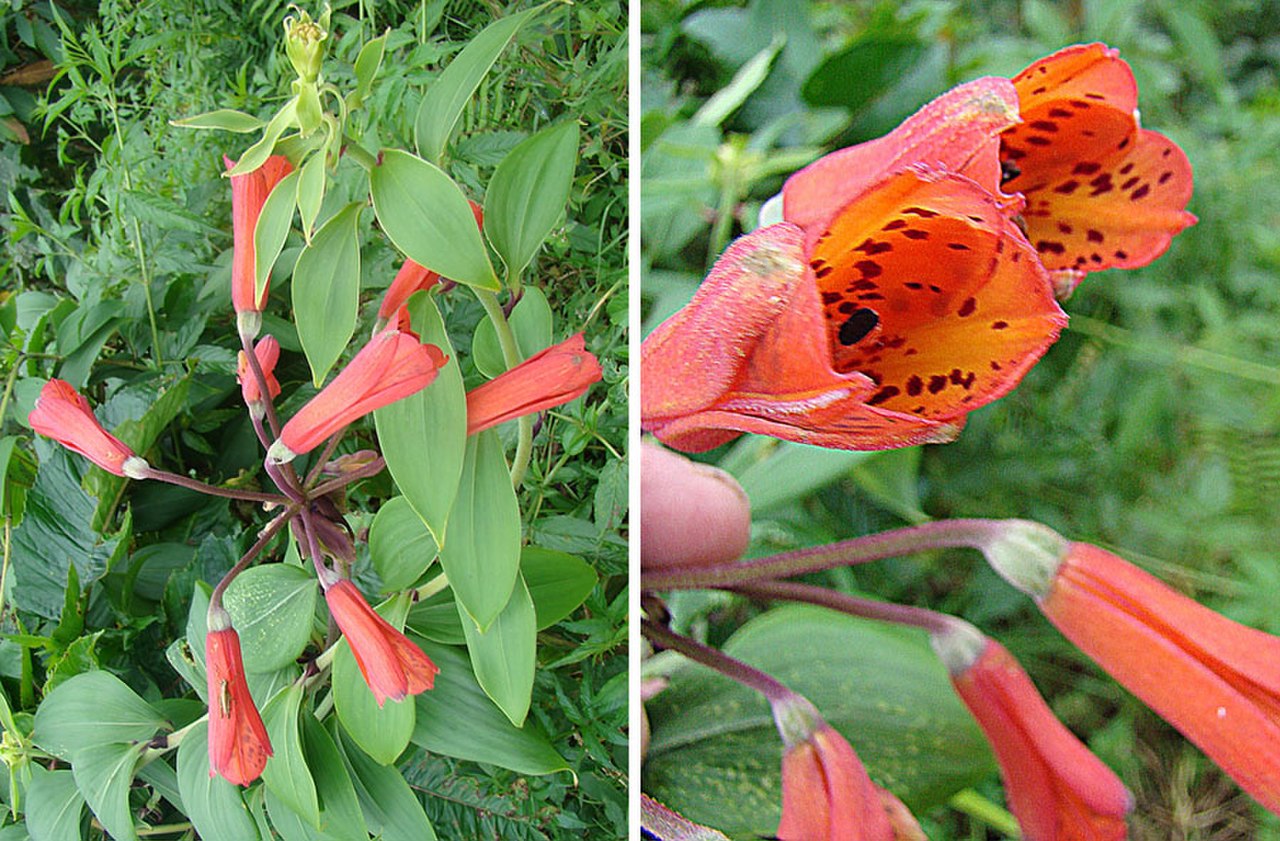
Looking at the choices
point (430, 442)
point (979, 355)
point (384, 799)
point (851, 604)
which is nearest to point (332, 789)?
point (384, 799)

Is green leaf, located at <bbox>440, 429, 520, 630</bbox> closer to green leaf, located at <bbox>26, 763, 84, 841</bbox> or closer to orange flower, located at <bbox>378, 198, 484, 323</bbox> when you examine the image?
orange flower, located at <bbox>378, 198, 484, 323</bbox>

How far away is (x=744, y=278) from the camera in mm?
450

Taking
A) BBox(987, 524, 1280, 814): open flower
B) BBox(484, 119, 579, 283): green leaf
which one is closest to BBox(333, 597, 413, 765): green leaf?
BBox(484, 119, 579, 283): green leaf

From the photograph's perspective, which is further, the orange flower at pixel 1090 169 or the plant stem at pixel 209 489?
the plant stem at pixel 209 489

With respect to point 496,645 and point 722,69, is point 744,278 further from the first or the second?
point 496,645

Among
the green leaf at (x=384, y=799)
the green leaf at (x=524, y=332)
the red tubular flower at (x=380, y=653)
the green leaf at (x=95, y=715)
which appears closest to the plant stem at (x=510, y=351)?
the green leaf at (x=524, y=332)

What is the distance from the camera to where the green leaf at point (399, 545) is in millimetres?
596

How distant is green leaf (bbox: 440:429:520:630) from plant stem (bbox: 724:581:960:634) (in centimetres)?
13

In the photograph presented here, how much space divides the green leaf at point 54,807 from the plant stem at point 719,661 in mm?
478

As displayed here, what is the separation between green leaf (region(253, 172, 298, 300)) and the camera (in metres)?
0.52

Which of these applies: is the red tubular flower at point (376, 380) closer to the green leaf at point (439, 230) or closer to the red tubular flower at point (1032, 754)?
the green leaf at point (439, 230)

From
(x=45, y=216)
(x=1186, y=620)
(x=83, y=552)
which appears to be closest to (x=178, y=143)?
(x=45, y=216)

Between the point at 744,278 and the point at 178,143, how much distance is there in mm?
648

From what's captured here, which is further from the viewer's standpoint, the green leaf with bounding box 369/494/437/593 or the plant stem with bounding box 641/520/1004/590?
the green leaf with bounding box 369/494/437/593
